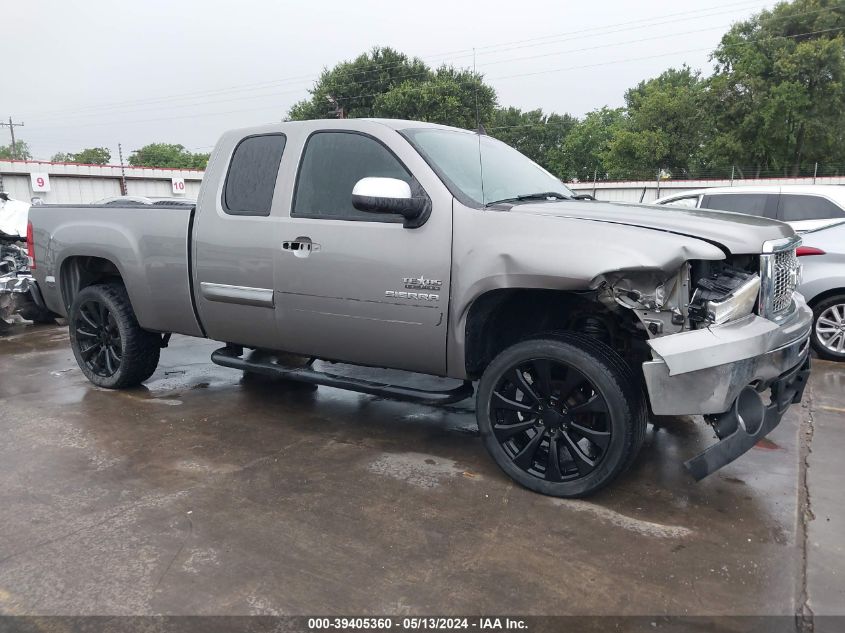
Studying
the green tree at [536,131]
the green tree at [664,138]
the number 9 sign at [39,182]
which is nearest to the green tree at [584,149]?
the green tree at [536,131]

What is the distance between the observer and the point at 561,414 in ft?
10.5

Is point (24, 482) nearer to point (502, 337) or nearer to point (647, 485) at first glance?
point (502, 337)

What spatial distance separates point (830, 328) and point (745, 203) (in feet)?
7.76

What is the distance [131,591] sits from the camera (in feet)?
8.23

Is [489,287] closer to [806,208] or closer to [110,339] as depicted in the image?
[110,339]

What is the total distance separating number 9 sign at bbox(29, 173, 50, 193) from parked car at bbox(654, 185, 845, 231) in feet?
86.2

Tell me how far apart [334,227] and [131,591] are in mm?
2102

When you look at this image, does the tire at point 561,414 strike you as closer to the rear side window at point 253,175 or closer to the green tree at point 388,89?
the rear side window at point 253,175

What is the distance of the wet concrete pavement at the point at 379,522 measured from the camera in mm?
2494

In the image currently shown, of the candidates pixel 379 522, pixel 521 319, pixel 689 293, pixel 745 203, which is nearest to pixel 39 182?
pixel 745 203

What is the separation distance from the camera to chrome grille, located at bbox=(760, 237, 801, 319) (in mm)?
2951

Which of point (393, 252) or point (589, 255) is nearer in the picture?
point (589, 255)

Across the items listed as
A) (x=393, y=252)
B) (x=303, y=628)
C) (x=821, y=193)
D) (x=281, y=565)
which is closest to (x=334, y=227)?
(x=393, y=252)

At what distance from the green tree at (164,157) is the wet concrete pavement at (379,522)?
3361 inches
